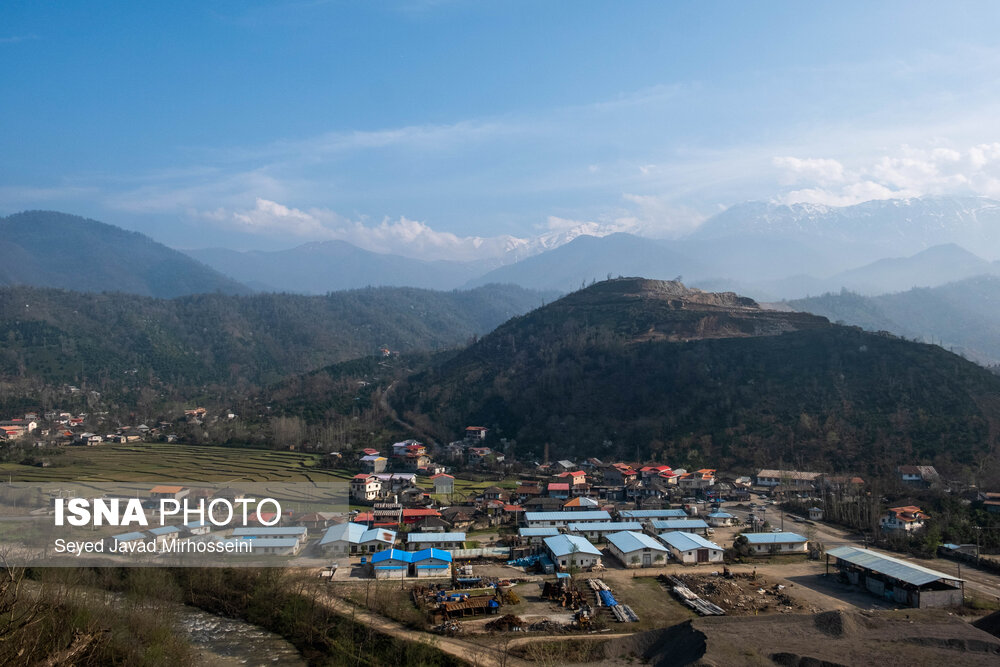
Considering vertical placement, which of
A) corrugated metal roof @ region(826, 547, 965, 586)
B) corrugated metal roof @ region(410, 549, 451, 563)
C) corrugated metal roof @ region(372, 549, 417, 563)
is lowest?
corrugated metal roof @ region(410, 549, 451, 563)

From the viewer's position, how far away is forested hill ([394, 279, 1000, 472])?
102 ft

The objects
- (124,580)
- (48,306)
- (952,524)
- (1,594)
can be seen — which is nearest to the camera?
(1,594)

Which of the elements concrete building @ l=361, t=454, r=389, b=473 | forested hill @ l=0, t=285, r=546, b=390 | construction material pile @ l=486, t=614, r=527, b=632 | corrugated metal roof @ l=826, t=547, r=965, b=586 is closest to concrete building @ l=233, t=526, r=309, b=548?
construction material pile @ l=486, t=614, r=527, b=632

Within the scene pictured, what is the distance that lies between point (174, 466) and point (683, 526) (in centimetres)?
2475

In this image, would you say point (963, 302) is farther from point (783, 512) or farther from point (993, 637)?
point (993, 637)

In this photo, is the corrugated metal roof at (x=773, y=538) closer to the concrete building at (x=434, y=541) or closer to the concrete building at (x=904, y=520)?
the concrete building at (x=904, y=520)

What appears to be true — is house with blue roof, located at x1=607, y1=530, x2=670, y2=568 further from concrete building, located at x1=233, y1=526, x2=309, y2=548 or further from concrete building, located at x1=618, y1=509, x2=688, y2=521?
concrete building, located at x1=233, y1=526, x2=309, y2=548

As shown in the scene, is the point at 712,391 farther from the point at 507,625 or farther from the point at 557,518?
the point at 507,625

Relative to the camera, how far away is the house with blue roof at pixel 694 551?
20.8 m

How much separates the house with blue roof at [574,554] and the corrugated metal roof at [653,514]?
5.58 m

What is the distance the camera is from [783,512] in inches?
1059

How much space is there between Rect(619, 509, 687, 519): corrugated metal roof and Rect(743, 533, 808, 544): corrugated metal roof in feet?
11.4

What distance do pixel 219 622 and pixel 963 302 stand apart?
429 ft

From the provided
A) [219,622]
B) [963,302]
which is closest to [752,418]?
[219,622]
